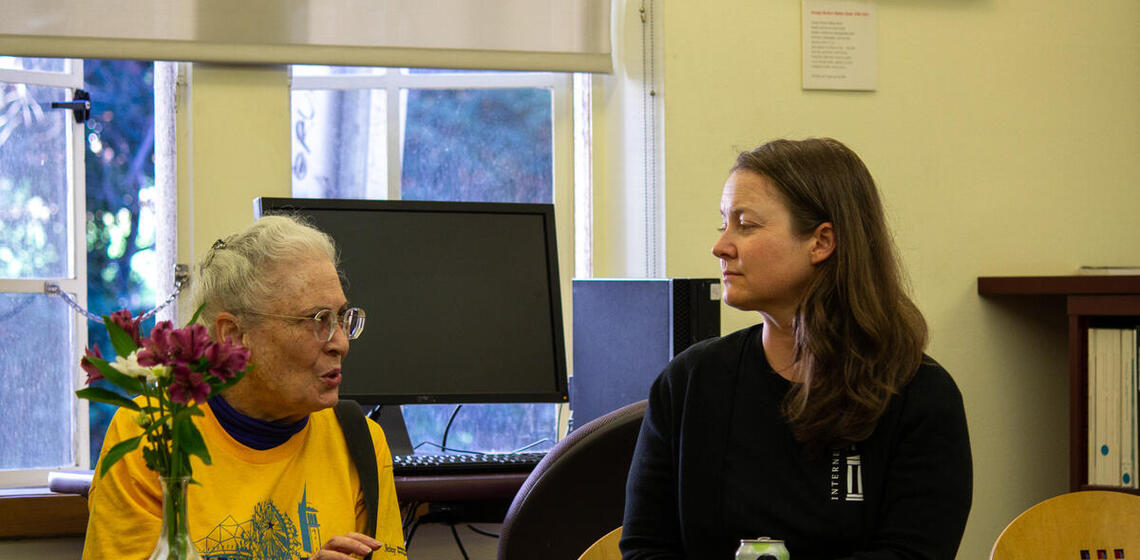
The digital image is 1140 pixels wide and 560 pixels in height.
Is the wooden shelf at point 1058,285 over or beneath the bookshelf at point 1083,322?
over

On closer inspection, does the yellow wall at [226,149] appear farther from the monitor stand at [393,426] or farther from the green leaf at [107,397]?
the green leaf at [107,397]

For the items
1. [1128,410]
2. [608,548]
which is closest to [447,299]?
[608,548]

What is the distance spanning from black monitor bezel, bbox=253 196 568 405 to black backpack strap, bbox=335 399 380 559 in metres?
0.64

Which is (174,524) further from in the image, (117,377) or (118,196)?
(118,196)

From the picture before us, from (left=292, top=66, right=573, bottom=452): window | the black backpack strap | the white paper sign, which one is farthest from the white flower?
the white paper sign

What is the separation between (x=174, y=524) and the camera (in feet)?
3.56

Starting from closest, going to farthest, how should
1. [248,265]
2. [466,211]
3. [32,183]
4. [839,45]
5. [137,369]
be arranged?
1. [137,369]
2. [248,265]
3. [466,211]
4. [32,183]
5. [839,45]

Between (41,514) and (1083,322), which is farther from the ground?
(1083,322)

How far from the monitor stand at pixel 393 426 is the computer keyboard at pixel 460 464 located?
12 cm

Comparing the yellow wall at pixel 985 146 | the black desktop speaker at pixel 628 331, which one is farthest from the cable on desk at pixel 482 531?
the yellow wall at pixel 985 146

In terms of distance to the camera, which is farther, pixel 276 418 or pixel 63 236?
pixel 63 236

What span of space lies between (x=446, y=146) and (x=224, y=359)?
1902 mm

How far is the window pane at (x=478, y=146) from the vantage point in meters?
2.89

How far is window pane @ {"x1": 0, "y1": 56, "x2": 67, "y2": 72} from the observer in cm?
260
